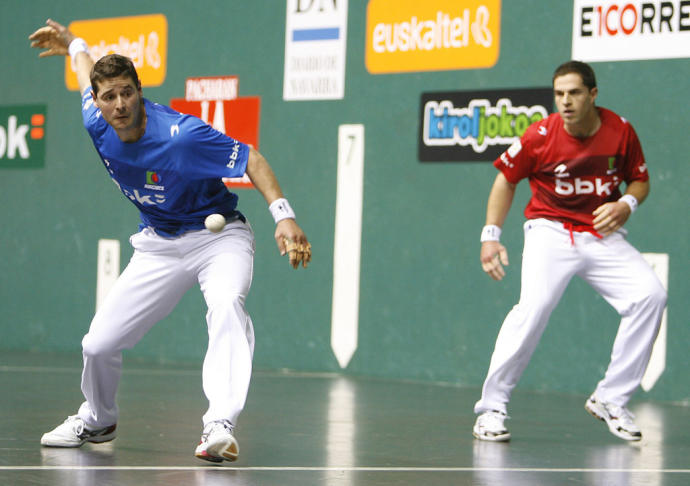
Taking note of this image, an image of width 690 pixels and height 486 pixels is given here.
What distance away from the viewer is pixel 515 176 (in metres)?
6.31

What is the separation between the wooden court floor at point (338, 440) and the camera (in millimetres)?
4875

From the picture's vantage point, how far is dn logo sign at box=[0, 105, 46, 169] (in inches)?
446

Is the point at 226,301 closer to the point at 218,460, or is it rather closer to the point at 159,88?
the point at 218,460

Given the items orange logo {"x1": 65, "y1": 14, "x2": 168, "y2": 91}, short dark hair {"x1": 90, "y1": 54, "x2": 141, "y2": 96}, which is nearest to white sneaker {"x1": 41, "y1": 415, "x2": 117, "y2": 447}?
short dark hair {"x1": 90, "y1": 54, "x2": 141, "y2": 96}

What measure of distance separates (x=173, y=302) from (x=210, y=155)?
0.68 metres

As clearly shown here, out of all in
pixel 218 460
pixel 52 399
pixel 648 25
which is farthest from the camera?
pixel 648 25

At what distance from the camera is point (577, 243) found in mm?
6238

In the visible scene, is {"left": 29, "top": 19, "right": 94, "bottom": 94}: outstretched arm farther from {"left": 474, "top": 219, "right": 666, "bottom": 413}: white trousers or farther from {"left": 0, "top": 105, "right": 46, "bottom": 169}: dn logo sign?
{"left": 0, "top": 105, "right": 46, "bottom": 169}: dn logo sign

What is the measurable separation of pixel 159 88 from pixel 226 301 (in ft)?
19.2

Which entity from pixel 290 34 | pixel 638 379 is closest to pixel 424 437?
pixel 638 379

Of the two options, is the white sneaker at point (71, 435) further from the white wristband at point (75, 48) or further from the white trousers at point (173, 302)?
the white wristband at point (75, 48)

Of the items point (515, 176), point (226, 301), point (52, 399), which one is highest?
point (515, 176)

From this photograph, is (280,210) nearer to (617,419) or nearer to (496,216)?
(496,216)

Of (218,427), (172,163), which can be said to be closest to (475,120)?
(172,163)
